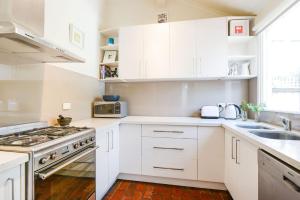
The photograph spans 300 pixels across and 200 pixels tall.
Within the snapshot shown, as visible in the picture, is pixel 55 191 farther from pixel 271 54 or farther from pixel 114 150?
pixel 271 54

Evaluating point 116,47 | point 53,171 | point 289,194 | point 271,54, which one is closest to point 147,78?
point 116,47

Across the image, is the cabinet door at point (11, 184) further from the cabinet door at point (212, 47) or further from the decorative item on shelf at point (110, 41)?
the decorative item on shelf at point (110, 41)

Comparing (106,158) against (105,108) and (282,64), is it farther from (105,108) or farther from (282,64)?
(282,64)

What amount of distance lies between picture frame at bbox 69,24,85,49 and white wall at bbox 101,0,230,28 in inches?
30.7

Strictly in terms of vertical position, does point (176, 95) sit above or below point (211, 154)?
above

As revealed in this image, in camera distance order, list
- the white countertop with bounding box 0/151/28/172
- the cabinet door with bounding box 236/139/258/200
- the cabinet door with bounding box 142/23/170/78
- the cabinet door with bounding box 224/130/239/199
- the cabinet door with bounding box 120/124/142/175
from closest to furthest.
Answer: the white countertop with bounding box 0/151/28/172, the cabinet door with bounding box 236/139/258/200, the cabinet door with bounding box 224/130/239/199, the cabinet door with bounding box 120/124/142/175, the cabinet door with bounding box 142/23/170/78

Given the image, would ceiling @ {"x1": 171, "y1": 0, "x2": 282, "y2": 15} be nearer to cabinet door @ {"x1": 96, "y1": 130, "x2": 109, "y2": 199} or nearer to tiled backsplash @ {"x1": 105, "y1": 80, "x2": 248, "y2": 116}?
tiled backsplash @ {"x1": 105, "y1": 80, "x2": 248, "y2": 116}

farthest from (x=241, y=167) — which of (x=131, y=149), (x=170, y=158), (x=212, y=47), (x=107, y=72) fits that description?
(x=107, y=72)

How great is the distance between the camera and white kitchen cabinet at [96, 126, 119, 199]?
1.77 metres

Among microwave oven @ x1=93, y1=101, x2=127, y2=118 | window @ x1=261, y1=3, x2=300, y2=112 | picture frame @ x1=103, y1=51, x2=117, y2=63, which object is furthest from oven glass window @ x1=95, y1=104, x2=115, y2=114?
window @ x1=261, y1=3, x2=300, y2=112

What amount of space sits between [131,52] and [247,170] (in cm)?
209

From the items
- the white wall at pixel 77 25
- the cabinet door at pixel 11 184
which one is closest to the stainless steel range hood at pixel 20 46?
the white wall at pixel 77 25

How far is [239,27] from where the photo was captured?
2398mm

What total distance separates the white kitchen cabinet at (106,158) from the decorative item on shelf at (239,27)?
2065 millimetres
